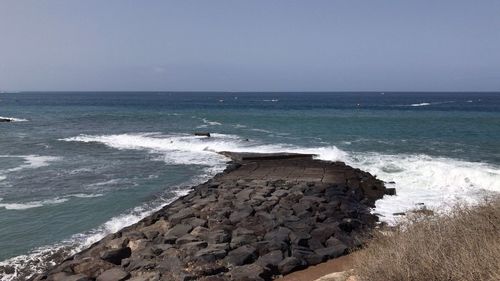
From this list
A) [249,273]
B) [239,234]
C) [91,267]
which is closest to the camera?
[249,273]

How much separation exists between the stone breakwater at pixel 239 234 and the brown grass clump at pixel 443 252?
316 centimetres

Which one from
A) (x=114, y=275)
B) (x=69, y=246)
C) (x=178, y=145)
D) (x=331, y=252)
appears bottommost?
(x=69, y=246)

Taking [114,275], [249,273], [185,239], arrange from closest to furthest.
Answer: [249,273]
[114,275]
[185,239]

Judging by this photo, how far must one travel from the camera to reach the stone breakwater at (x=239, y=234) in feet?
32.6

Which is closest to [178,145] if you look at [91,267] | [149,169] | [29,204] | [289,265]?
[149,169]

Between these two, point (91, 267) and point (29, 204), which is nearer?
point (91, 267)

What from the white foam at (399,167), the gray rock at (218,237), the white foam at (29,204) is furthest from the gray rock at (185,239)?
the white foam at (29,204)

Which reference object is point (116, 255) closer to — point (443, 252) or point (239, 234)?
point (239, 234)

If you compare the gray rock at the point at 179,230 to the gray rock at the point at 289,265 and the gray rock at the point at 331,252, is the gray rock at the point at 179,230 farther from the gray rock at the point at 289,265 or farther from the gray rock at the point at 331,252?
the gray rock at the point at 331,252

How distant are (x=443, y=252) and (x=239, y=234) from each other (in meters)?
6.28

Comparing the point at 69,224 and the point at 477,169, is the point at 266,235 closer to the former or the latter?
the point at 69,224

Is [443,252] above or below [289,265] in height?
above

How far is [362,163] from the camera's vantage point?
23.9 metres

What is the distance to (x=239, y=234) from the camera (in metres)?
11.9
